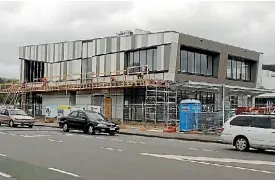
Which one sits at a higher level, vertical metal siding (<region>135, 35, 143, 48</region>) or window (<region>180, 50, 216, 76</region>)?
vertical metal siding (<region>135, 35, 143, 48</region>)

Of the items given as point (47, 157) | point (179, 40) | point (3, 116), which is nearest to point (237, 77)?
point (179, 40)

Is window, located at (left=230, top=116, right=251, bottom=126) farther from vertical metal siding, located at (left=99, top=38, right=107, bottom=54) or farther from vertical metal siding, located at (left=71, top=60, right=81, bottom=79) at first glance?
vertical metal siding, located at (left=71, top=60, right=81, bottom=79)

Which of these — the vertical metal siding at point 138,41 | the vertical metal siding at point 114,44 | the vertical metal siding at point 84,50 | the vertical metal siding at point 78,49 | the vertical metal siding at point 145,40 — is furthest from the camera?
the vertical metal siding at point 78,49

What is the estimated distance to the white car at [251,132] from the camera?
17469 mm

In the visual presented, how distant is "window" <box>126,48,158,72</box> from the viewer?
42.7m

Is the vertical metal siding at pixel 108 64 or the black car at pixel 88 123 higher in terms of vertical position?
the vertical metal siding at pixel 108 64

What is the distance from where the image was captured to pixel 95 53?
4781 centimetres

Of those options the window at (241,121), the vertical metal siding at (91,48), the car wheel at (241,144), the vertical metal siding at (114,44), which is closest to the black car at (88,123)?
the window at (241,121)

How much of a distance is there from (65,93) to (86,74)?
3.84m

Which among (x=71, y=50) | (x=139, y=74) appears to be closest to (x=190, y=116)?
(x=139, y=74)

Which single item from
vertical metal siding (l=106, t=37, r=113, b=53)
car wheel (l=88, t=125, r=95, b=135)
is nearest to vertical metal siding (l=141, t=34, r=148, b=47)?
vertical metal siding (l=106, t=37, r=113, b=53)

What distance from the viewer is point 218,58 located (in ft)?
157

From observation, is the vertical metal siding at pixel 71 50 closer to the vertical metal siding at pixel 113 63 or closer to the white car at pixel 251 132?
the vertical metal siding at pixel 113 63

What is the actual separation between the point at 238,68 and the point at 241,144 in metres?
36.7
